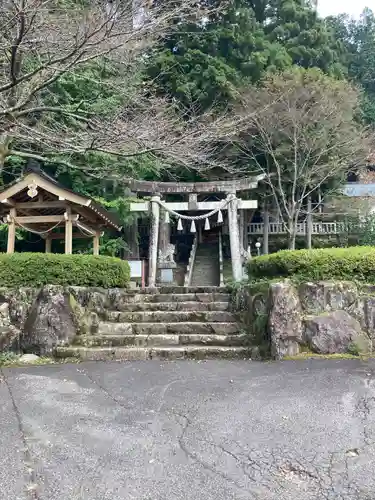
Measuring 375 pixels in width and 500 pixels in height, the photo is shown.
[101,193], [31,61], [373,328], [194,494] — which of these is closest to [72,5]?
[31,61]

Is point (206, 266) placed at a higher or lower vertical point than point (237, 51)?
lower

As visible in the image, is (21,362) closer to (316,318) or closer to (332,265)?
(316,318)

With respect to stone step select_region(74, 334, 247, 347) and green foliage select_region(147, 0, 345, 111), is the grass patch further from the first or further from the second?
green foliage select_region(147, 0, 345, 111)

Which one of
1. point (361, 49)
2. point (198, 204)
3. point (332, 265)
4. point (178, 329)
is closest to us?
point (332, 265)

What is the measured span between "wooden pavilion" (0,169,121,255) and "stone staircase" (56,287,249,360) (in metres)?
3.00

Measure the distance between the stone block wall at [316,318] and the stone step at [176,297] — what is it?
→ 6.19ft

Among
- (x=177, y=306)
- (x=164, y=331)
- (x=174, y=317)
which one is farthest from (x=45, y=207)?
(x=164, y=331)

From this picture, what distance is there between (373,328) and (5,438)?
4.43 metres

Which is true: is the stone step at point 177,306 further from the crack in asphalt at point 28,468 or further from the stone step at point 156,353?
the crack in asphalt at point 28,468

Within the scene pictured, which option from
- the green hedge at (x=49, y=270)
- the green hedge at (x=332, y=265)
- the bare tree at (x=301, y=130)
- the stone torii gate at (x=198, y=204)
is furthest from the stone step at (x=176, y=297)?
the bare tree at (x=301, y=130)

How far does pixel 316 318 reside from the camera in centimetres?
545

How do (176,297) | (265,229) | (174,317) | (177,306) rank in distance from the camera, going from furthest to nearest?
(265,229)
(176,297)
(177,306)
(174,317)

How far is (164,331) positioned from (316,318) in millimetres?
2217

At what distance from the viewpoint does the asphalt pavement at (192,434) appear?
2.44m
